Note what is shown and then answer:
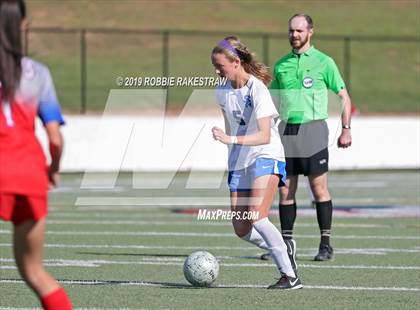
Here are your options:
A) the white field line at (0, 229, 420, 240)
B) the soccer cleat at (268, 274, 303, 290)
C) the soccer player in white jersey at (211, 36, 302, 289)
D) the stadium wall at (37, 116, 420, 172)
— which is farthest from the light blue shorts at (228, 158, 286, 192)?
the stadium wall at (37, 116, 420, 172)

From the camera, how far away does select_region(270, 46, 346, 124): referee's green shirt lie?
10.3 metres

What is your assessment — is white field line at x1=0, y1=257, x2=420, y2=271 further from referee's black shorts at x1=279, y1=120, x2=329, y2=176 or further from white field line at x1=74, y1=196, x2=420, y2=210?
white field line at x1=74, y1=196, x2=420, y2=210

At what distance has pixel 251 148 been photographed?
8461mm

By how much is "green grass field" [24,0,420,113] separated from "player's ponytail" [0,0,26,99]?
29863 mm

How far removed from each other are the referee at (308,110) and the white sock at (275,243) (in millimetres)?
1861

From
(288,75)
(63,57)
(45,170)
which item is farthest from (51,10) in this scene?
(45,170)

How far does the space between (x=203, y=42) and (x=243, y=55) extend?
123 feet

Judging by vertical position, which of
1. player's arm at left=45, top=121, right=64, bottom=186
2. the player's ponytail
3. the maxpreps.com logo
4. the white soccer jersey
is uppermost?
the player's ponytail

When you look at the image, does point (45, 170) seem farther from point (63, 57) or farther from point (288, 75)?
point (63, 57)

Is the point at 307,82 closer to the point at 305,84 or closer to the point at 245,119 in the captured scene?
the point at 305,84

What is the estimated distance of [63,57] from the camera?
137 ft

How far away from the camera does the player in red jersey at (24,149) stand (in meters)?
5.50

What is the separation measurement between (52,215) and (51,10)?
3204cm

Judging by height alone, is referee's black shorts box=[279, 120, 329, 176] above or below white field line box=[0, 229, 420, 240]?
above
